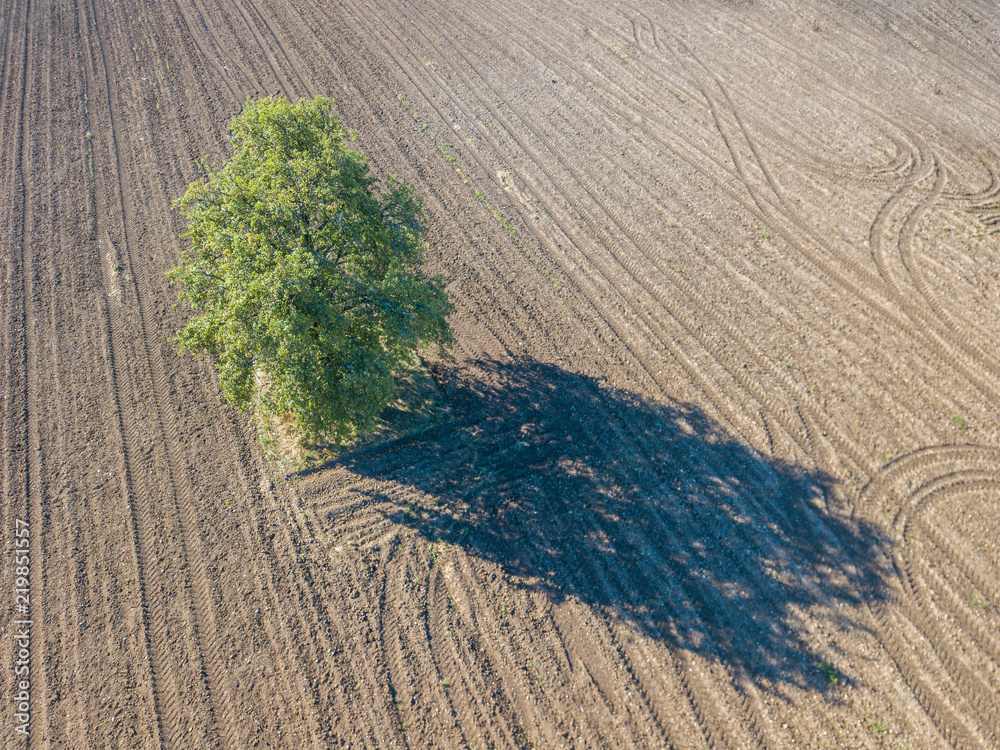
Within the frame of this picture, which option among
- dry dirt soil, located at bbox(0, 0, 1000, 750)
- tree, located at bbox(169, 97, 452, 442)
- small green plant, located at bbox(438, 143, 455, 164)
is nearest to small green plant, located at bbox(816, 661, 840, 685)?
dry dirt soil, located at bbox(0, 0, 1000, 750)

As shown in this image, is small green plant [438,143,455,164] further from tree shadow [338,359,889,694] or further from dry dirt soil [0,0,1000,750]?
tree shadow [338,359,889,694]

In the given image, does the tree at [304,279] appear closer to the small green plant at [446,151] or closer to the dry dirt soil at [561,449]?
the dry dirt soil at [561,449]

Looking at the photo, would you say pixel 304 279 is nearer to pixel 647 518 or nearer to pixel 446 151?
pixel 647 518

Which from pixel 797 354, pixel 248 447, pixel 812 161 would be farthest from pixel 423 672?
pixel 812 161

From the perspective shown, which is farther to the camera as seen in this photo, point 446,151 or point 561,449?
point 446,151

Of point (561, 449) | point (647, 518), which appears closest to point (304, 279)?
point (561, 449)

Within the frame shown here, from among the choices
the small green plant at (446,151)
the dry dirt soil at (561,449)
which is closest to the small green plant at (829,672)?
the dry dirt soil at (561,449)

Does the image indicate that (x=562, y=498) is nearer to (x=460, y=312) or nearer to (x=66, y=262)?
(x=460, y=312)
